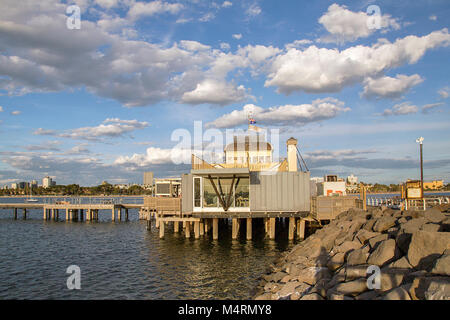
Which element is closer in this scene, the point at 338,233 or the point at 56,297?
the point at 56,297

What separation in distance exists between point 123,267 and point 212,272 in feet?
19.2

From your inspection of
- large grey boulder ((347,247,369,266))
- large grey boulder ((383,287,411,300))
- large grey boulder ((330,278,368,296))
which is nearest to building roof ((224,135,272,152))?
large grey boulder ((347,247,369,266))

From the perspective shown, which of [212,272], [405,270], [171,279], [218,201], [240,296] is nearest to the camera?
[405,270]

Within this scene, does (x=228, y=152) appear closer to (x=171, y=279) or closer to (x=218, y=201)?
(x=218, y=201)

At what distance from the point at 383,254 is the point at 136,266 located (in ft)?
49.2

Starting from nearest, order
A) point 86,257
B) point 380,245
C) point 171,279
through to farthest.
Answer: point 380,245, point 171,279, point 86,257

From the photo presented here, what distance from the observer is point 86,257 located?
2389 centimetres

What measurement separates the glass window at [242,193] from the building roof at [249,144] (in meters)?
8.34

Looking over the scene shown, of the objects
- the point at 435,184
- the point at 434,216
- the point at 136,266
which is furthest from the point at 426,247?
the point at 435,184

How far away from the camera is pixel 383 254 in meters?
11.4

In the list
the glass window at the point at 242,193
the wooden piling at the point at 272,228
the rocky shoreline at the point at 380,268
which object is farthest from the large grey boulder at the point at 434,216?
the wooden piling at the point at 272,228

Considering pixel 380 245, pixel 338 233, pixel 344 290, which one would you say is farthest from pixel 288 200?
pixel 344 290

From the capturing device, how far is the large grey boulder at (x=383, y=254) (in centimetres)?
1126

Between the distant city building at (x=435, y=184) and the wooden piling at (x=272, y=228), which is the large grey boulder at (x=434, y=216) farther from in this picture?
the distant city building at (x=435, y=184)
